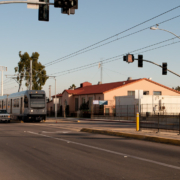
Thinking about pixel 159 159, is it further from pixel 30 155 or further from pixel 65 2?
pixel 65 2

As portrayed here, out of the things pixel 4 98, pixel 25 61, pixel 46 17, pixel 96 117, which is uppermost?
pixel 25 61

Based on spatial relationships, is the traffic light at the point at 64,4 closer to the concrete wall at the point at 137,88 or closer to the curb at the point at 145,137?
the curb at the point at 145,137

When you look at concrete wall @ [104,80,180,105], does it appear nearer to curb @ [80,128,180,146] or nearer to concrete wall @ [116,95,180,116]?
concrete wall @ [116,95,180,116]

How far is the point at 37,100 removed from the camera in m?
35.2

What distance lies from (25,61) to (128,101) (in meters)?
30.6

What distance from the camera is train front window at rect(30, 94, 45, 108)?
3481 cm

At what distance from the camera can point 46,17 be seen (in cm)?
1261

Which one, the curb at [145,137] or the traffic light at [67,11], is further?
the curb at [145,137]

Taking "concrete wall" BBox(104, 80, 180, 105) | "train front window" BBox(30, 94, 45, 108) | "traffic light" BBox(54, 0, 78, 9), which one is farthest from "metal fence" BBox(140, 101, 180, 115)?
"traffic light" BBox(54, 0, 78, 9)

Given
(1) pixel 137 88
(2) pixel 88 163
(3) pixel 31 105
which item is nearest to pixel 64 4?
(2) pixel 88 163

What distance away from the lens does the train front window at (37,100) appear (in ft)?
114

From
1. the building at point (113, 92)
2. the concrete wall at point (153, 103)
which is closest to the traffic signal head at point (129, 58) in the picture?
the concrete wall at point (153, 103)

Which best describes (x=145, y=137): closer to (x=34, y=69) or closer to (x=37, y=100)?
(x=37, y=100)

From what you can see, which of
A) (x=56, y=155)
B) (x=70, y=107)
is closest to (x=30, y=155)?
(x=56, y=155)
